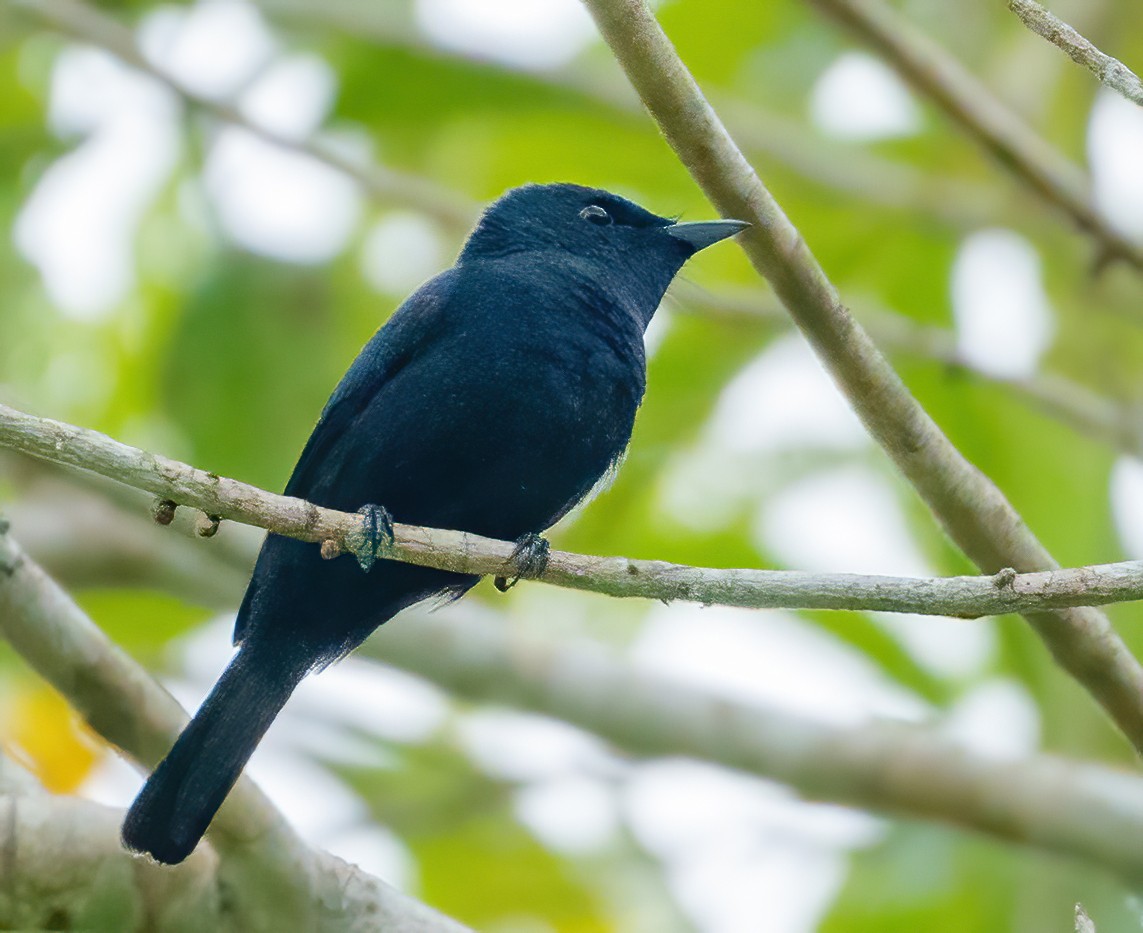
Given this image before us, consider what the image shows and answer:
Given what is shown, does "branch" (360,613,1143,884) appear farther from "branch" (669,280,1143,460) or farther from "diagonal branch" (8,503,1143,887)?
"branch" (669,280,1143,460)

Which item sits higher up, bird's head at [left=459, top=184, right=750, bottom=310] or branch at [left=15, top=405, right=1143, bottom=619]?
bird's head at [left=459, top=184, right=750, bottom=310]

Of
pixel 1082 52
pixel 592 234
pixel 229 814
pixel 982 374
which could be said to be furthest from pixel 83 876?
pixel 982 374

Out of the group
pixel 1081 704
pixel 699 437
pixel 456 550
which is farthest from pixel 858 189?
pixel 456 550

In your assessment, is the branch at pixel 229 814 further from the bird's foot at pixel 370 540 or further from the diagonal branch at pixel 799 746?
the diagonal branch at pixel 799 746

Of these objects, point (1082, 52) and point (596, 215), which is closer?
point (1082, 52)

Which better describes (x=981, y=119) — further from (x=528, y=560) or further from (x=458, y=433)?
(x=528, y=560)

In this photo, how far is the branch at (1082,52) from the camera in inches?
126

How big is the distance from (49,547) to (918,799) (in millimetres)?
3498

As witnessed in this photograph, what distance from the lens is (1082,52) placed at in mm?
3229

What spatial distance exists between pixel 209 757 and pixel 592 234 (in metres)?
2.06

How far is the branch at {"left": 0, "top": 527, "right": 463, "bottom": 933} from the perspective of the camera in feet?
13.0

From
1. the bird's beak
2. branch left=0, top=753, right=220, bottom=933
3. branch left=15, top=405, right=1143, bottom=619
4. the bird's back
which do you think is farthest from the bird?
branch left=15, top=405, right=1143, bottom=619

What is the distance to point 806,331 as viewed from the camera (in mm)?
3918

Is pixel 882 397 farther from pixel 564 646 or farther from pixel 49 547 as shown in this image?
pixel 49 547
